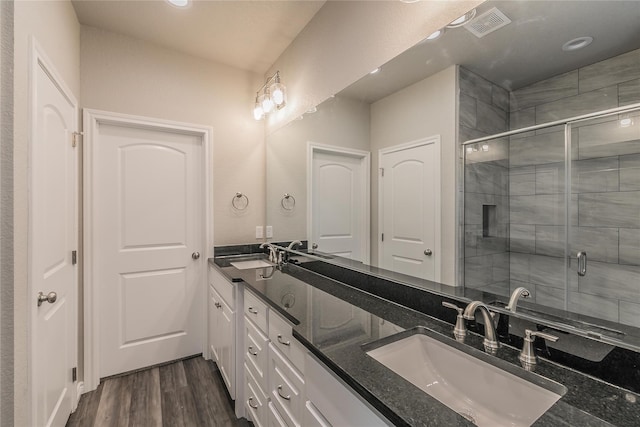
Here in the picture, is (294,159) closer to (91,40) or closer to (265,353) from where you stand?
(265,353)

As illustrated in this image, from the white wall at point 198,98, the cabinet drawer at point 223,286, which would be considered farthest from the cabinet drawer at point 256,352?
the white wall at point 198,98

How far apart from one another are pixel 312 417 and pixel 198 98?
2.55 metres

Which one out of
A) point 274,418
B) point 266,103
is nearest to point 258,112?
point 266,103

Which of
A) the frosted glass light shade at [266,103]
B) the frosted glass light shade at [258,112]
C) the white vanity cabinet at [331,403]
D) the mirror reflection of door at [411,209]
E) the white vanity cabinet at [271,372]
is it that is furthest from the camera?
the frosted glass light shade at [258,112]

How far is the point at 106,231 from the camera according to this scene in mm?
2217

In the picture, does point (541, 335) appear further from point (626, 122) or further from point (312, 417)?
point (312, 417)

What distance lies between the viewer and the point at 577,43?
0.80m

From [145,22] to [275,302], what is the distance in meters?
2.26

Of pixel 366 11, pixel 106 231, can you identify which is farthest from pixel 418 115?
pixel 106 231

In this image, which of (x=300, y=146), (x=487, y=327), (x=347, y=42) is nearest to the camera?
(x=487, y=327)

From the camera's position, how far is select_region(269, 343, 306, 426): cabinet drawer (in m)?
1.07

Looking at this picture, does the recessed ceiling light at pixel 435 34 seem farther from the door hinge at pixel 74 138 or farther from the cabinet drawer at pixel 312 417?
the door hinge at pixel 74 138

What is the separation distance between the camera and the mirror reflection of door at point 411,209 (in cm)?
120

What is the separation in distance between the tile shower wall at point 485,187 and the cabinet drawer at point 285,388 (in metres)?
0.76
